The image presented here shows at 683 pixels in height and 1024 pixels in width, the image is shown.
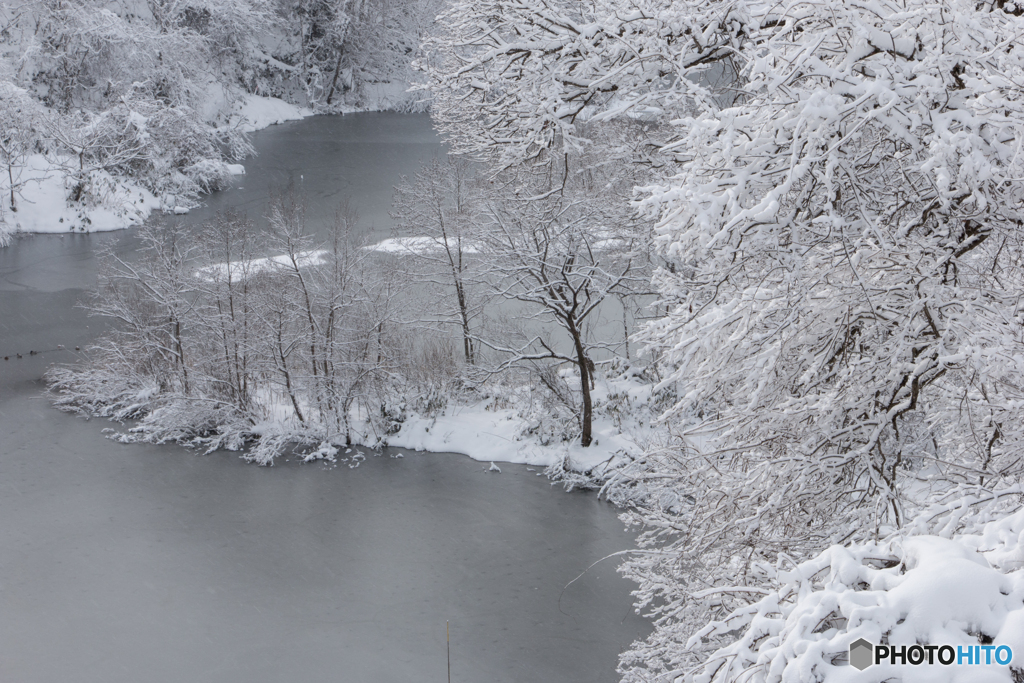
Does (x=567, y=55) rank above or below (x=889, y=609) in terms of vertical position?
above

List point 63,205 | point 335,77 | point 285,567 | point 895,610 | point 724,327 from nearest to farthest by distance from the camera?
point 895,610 → point 724,327 → point 285,567 → point 63,205 → point 335,77

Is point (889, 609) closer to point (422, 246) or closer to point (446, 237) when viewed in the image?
point (446, 237)

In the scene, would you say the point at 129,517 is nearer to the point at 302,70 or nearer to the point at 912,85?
the point at 912,85

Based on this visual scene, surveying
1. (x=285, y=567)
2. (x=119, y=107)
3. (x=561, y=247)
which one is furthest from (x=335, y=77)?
(x=285, y=567)

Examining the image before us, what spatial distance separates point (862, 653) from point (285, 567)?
35.3ft

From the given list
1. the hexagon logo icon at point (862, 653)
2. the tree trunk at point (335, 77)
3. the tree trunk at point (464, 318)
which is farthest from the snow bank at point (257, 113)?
the hexagon logo icon at point (862, 653)

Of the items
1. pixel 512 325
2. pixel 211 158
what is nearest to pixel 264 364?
pixel 512 325

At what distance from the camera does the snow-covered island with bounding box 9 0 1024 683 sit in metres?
4.09

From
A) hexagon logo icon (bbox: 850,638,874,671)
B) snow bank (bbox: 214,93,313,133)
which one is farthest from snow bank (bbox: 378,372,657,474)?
snow bank (bbox: 214,93,313,133)

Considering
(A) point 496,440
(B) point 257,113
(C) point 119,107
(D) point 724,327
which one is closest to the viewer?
(D) point 724,327

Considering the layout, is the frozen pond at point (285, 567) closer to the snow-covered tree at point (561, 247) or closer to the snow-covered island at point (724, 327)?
the snow-covered island at point (724, 327)

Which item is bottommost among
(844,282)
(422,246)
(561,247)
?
(844,282)

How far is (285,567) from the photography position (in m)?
12.5

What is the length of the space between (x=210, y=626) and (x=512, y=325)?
9132mm
